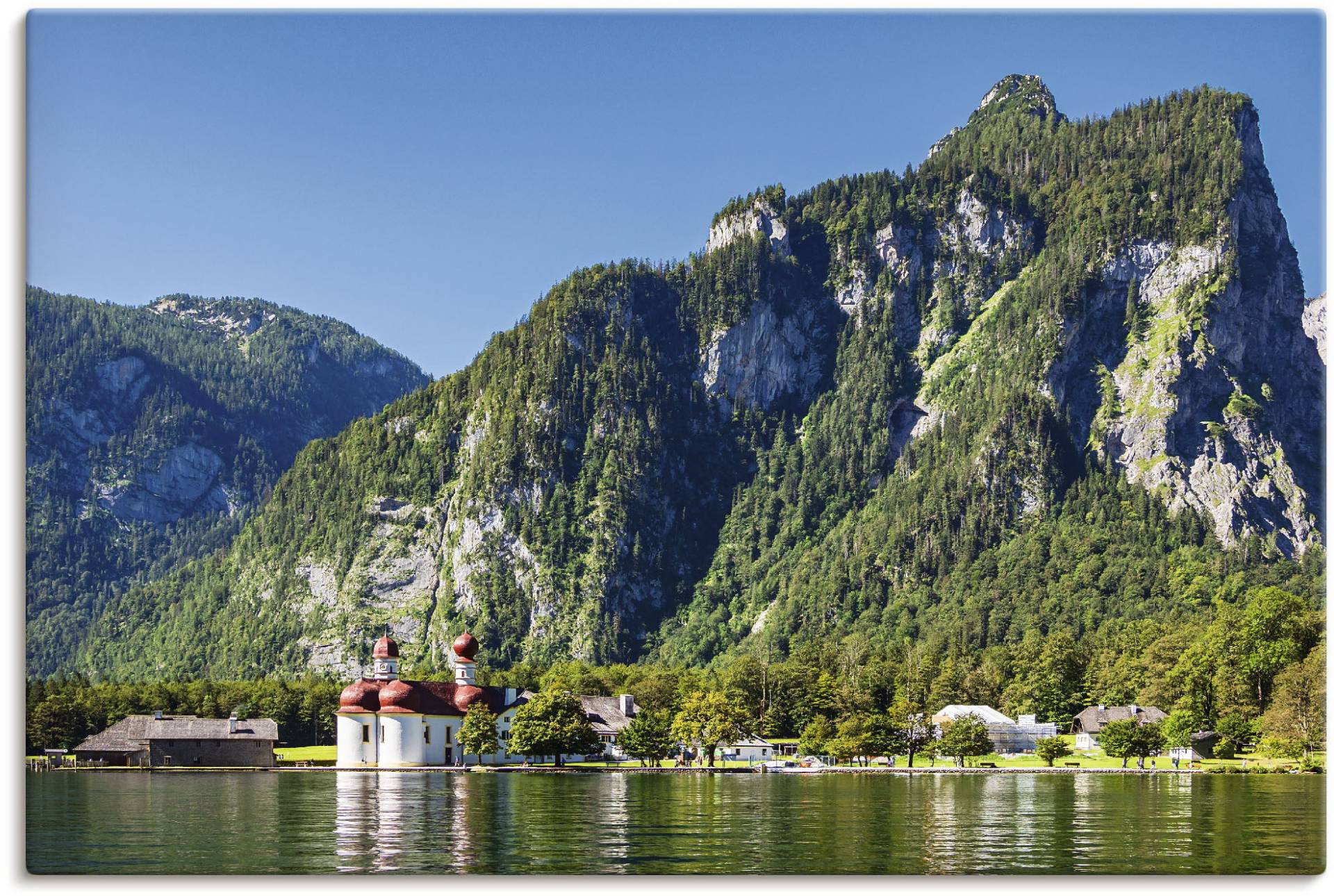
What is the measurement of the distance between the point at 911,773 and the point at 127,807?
150 feet

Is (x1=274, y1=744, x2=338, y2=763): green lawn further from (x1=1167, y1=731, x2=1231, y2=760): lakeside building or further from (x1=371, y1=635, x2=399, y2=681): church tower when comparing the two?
(x1=1167, y1=731, x2=1231, y2=760): lakeside building

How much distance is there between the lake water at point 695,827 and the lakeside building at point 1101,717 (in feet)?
116

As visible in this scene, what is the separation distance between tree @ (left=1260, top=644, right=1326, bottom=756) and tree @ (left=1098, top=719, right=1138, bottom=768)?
16.2 metres

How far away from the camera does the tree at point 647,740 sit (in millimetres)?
103125

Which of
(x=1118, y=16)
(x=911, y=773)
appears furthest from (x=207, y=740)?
(x=1118, y=16)

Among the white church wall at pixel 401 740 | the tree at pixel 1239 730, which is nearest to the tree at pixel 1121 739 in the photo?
the tree at pixel 1239 730

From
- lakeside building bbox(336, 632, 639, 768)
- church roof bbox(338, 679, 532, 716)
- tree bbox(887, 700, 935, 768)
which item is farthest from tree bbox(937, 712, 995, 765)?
church roof bbox(338, 679, 532, 716)

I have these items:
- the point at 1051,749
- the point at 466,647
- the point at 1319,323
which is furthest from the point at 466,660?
the point at 1319,323

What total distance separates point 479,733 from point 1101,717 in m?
45.4

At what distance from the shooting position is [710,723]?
105 m

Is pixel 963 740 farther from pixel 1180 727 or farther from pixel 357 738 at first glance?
pixel 357 738

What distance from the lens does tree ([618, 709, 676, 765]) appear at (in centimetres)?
10312

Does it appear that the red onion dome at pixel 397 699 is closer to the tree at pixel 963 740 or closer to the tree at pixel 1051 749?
the tree at pixel 963 740

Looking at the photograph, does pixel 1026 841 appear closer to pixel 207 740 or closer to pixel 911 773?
pixel 911 773
